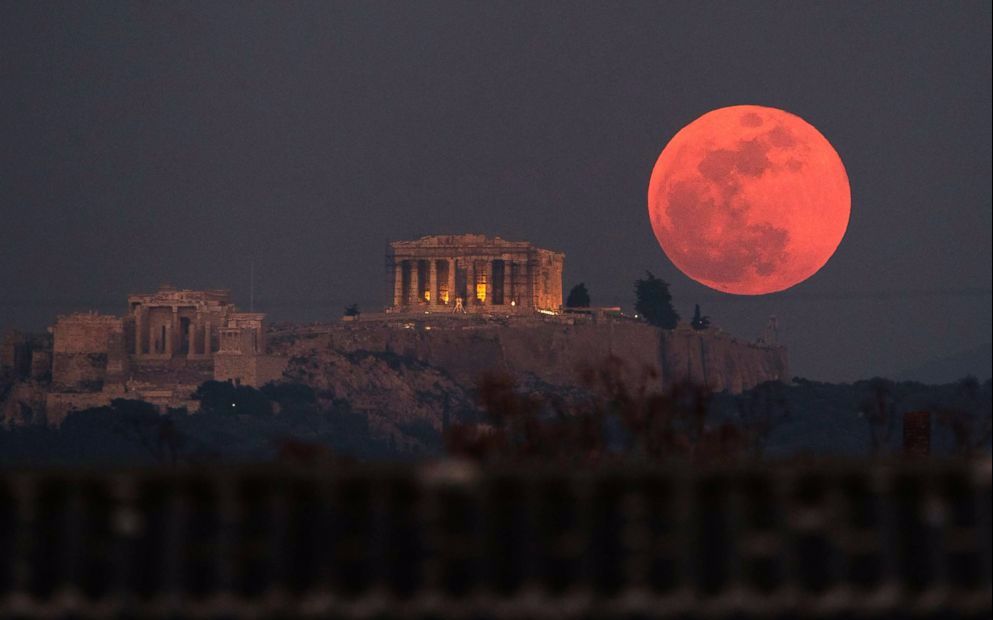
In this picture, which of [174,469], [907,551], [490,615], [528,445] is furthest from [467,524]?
[528,445]

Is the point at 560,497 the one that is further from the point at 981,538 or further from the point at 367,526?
the point at 981,538

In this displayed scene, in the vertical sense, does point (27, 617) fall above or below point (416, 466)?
below

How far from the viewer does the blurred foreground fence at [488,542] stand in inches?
828

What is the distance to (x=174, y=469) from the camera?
838 inches

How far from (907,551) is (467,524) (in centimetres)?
438

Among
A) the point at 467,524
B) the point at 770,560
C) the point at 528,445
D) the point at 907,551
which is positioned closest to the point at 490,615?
the point at 467,524

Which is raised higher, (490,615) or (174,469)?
(174,469)

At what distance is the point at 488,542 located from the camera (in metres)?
21.1

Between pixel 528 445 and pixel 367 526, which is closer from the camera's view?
pixel 367 526

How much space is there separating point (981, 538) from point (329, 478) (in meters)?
6.43

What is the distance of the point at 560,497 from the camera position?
21.3m

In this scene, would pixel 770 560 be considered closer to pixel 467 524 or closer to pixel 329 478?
pixel 467 524

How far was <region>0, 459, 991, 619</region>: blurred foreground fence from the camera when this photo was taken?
69.0 feet

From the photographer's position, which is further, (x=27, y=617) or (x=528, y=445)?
(x=528, y=445)
